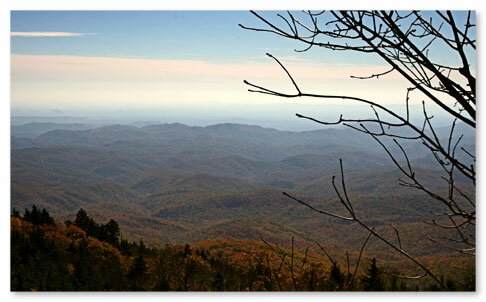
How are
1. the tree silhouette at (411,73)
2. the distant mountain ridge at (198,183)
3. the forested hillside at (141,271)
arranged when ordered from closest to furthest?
the tree silhouette at (411,73) < the forested hillside at (141,271) < the distant mountain ridge at (198,183)

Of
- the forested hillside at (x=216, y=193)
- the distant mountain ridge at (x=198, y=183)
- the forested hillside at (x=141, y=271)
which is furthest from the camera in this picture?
the distant mountain ridge at (x=198, y=183)

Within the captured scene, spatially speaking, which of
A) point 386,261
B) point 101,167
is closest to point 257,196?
point 101,167

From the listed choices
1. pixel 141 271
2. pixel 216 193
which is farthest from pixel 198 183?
pixel 141 271

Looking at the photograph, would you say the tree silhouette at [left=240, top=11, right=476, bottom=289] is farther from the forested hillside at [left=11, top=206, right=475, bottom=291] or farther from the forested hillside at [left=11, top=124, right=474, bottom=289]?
the forested hillside at [left=11, top=124, right=474, bottom=289]

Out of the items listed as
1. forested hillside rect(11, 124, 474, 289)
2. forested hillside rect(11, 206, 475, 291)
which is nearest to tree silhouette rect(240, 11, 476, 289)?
forested hillside rect(11, 206, 475, 291)

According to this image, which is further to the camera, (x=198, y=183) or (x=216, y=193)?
(x=198, y=183)

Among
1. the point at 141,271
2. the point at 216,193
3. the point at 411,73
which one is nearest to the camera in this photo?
the point at 411,73

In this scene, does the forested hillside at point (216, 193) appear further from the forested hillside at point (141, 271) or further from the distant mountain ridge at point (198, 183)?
the forested hillside at point (141, 271)

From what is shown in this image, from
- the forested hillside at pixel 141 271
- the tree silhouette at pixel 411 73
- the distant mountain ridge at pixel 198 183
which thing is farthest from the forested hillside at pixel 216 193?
the tree silhouette at pixel 411 73

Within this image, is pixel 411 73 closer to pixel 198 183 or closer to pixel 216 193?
pixel 216 193

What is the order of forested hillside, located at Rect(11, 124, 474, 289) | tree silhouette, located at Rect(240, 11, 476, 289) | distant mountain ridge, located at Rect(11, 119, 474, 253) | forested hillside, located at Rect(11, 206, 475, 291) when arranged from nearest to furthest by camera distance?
tree silhouette, located at Rect(240, 11, 476, 289) → forested hillside, located at Rect(11, 206, 475, 291) → forested hillside, located at Rect(11, 124, 474, 289) → distant mountain ridge, located at Rect(11, 119, 474, 253)
